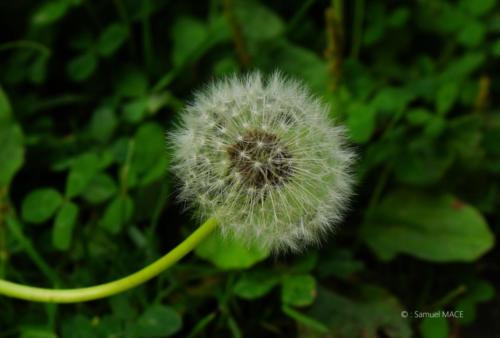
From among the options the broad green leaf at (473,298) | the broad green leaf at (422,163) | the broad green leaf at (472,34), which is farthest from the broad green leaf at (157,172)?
the broad green leaf at (472,34)

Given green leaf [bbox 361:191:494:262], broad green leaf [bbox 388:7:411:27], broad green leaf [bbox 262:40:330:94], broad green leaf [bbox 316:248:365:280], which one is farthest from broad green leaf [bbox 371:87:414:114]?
broad green leaf [bbox 316:248:365:280]

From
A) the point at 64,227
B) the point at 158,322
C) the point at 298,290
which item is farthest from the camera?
the point at 64,227

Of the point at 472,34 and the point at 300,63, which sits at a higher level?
the point at 472,34

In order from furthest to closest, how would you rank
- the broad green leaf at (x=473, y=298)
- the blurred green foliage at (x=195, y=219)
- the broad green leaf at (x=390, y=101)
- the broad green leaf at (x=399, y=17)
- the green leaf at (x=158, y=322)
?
the broad green leaf at (x=399, y=17) → the broad green leaf at (x=390, y=101) → the broad green leaf at (x=473, y=298) → the blurred green foliage at (x=195, y=219) → the green leaf at (x=158, y=322)

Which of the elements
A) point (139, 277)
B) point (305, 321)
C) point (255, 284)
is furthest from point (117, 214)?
point (305, 321)

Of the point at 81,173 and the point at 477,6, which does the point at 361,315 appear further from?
the point at 477,6

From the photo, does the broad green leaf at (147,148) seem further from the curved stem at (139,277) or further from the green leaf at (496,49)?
the green leaf at (496,49)
